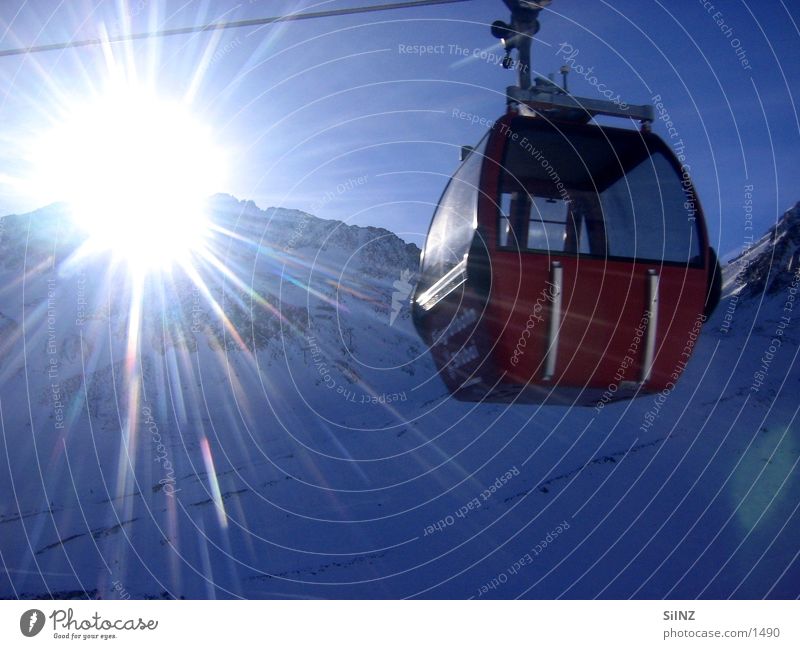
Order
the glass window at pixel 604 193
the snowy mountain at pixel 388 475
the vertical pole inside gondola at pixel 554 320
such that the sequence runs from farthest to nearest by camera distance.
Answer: the snowy mountain at pixel 388 475, the glass window at pixel 604 193, the vertical pole inside gondola at pixel 554 320

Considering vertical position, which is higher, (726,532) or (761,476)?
(761,476)

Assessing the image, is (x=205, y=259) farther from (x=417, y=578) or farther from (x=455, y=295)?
(x=455, y=295)

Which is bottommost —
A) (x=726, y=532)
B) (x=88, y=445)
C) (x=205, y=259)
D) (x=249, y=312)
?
(x=88, y=445)

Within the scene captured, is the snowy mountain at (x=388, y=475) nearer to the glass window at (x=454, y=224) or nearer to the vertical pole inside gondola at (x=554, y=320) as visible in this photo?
the glass window at (x=454, y=224)

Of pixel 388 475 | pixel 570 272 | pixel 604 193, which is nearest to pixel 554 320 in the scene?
pixel 570 272

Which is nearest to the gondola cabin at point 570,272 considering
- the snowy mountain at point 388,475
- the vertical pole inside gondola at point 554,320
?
the vertical pole inside gondola at point 554,320

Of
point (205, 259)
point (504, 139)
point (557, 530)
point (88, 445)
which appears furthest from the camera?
point (88, 445)


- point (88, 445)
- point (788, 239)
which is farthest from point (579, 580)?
point (88, 445)
